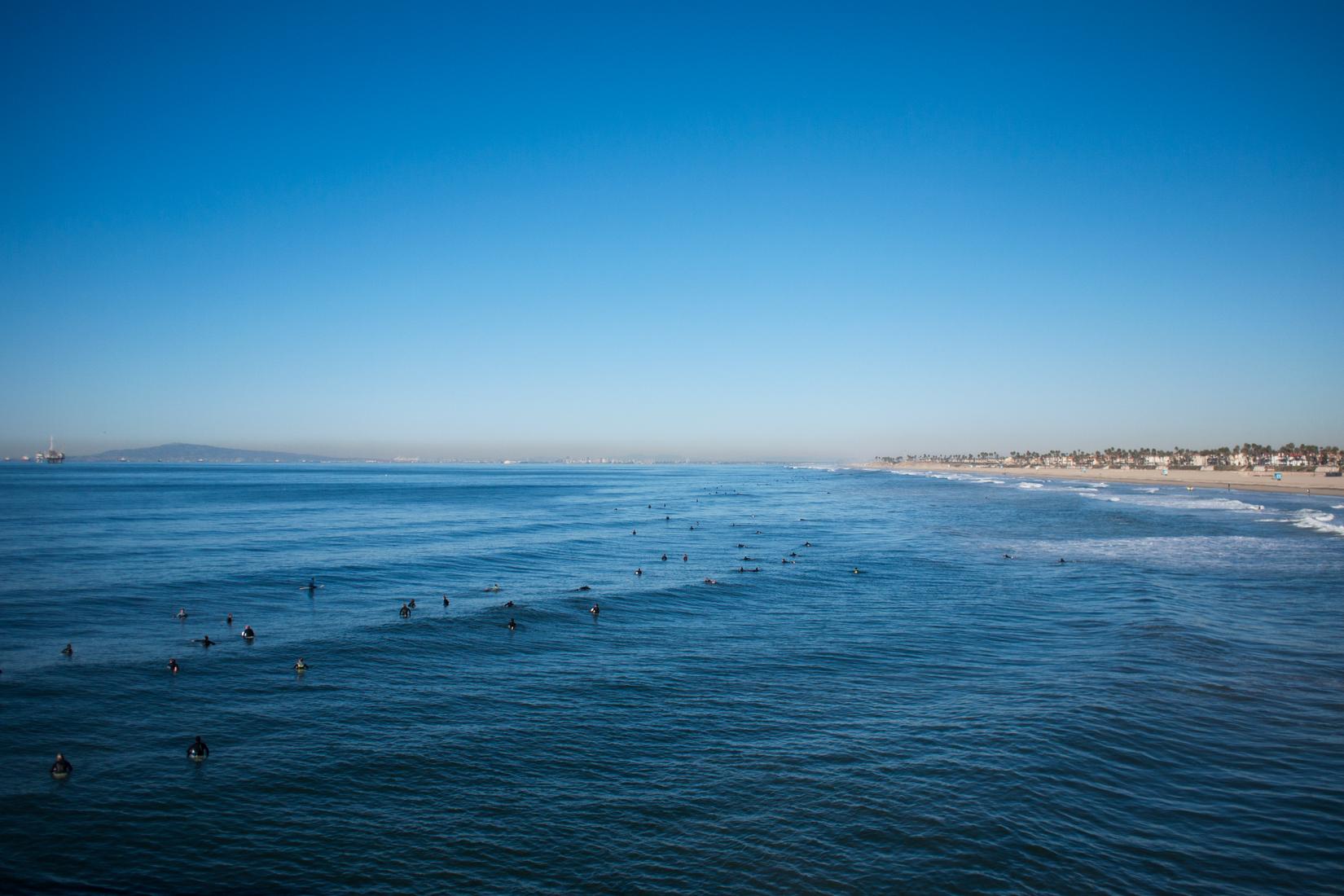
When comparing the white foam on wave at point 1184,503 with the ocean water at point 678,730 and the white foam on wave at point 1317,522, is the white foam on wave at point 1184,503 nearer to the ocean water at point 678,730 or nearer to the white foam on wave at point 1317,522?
the white foam on wave at point 1317,522

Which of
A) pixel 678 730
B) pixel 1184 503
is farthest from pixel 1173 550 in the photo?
pixel 1184 503

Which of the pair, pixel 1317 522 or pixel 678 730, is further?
pixel 1317 522

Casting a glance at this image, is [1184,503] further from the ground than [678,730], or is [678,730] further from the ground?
[1184,503]

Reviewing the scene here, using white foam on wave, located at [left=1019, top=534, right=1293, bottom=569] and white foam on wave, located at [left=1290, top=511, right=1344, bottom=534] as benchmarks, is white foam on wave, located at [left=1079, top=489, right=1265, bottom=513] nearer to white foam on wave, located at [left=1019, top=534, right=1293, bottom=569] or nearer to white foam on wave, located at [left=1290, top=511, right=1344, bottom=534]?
white foam on wave, located at [left=1290, top=511, right=1344, bottom=534]

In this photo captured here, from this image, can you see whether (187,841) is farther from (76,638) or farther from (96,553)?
(96,553)

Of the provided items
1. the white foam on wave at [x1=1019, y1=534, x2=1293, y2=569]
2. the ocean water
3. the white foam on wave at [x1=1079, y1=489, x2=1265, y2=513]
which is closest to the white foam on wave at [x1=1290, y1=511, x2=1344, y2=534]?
the white foam on wave at [x1=1079, y1=489, x2=1265, y2=513]

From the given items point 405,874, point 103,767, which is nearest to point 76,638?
point 103,767

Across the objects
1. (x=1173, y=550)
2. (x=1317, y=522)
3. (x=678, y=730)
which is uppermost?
(x=1317, y=522)

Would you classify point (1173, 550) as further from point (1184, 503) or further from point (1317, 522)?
point (1184, 503)

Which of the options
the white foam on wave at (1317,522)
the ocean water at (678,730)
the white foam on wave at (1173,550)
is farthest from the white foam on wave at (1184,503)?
the ocean water at (678,730)
